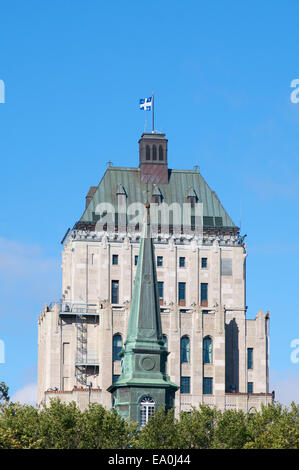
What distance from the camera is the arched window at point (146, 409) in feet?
604

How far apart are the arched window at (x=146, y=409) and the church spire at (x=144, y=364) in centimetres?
10

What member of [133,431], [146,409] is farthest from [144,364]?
[133,431]

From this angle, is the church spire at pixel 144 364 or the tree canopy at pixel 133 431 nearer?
the tree canopy at pixel 133 431

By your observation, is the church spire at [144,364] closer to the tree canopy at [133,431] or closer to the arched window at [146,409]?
the arched window at [146,409]

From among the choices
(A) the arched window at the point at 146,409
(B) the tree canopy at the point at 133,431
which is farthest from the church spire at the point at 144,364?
(B) the tree canopy at the point at 133,431

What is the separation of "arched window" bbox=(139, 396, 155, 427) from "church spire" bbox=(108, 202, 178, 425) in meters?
0.10

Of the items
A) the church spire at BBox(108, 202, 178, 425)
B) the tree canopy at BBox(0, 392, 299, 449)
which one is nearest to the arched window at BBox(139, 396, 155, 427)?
the church spire at BBox(108, 202, 178, 425)

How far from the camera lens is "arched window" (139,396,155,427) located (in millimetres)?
184125

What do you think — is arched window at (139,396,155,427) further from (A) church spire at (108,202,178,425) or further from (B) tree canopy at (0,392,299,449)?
(B) tree canopy at (0,392,299,449)
